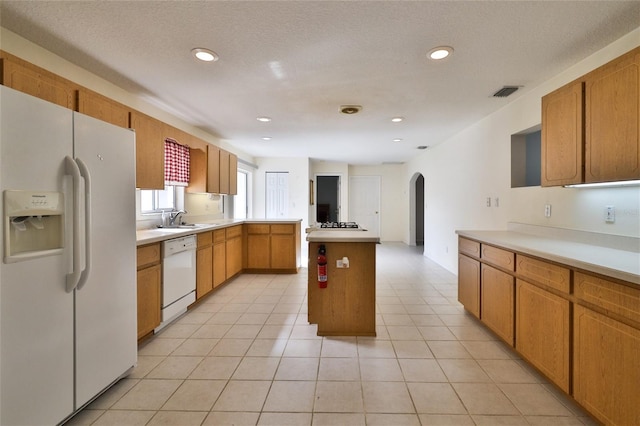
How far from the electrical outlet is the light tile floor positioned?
1.21 metres

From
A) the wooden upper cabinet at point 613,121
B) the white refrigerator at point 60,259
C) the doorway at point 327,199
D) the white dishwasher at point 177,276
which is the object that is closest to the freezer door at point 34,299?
the white refrigerator at point 60,259

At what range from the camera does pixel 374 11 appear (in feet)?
5.57

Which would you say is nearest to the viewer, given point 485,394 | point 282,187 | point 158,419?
point 158,419

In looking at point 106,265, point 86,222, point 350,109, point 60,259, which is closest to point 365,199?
point 350,109

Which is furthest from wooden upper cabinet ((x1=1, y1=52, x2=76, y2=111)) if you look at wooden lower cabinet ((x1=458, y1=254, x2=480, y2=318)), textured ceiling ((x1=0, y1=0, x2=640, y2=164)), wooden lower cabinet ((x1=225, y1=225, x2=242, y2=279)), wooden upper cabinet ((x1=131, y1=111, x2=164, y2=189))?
wooden lower cabinet ((x1=458, y1=254, x2=480, y2=318))

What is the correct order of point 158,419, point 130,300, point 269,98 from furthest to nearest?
point 269,98, point 130,300, point 158,419

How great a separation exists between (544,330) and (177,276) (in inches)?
121

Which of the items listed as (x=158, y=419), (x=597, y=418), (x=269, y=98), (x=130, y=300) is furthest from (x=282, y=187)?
(x=597, y=418)

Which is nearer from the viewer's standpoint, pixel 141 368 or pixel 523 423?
pixel 523 423

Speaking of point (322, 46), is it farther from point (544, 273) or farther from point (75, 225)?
point (544, 273)

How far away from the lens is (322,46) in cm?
207

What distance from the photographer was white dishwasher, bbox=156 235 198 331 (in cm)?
277

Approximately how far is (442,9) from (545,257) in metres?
1.63

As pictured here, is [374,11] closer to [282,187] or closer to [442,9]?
[442,9]
